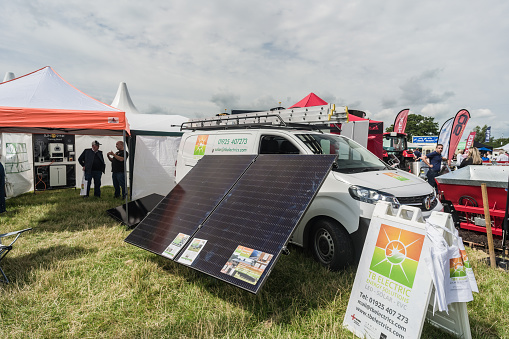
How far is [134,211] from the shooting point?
261 inches

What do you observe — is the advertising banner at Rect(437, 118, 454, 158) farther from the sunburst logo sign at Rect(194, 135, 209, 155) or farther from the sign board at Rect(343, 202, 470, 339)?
the sign board at Rect(343, 202, 470, 339)

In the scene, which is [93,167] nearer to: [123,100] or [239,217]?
[123,100]

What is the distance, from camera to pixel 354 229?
3.51 metres

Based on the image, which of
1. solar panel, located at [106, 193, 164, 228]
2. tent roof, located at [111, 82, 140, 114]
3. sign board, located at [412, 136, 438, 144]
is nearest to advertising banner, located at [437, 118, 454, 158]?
solar panel, located at [106, 193, 164, 228]

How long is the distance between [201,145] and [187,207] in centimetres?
257

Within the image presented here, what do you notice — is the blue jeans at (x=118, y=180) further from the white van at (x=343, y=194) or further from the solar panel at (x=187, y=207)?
the white van at (x=343, y=194)

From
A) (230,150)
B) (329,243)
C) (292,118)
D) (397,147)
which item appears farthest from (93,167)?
(397,147)

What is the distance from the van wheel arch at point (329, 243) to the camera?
3.60m

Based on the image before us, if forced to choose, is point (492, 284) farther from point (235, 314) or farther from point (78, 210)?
point (78, 210)

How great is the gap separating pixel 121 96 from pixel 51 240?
1252 centimetres

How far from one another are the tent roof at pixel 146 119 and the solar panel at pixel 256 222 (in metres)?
5.45

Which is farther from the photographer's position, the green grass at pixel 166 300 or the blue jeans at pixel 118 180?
the blue jeans at pixel 118 180

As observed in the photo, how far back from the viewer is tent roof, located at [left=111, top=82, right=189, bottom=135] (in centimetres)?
1023

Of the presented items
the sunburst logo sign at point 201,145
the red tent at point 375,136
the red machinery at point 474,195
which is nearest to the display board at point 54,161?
the sunburst logo sign at point 201,145
